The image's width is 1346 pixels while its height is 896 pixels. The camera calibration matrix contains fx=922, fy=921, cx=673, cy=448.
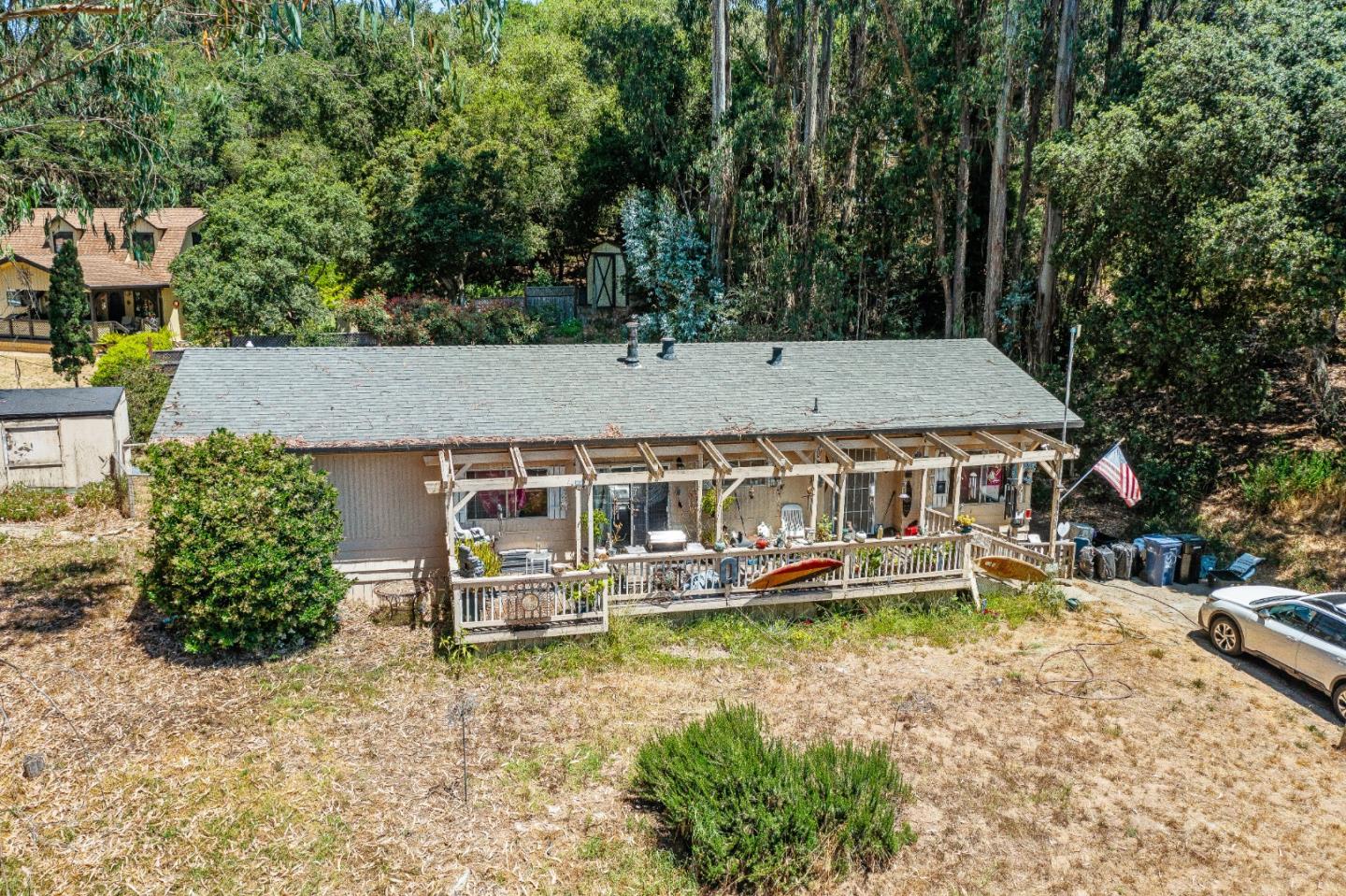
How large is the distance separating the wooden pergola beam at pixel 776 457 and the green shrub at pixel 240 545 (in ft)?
22.6

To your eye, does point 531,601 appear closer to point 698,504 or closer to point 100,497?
point 698,504

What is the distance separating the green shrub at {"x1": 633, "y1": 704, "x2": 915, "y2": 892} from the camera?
9.26 m

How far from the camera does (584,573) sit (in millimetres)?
13672

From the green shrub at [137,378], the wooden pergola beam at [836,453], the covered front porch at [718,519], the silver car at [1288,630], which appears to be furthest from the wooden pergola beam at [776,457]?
the green shrub at [137,378]

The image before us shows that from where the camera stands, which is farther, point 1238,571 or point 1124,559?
point 1124,559

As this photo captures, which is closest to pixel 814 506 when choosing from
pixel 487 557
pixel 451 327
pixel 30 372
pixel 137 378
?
pixel 487 557

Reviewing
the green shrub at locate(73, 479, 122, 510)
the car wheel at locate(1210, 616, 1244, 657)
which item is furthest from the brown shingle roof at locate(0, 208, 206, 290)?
the car wheel at locate(1210, 616, 1244, 657)

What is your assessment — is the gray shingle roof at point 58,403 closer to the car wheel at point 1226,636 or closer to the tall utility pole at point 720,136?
the tall utility pole at point 720,136

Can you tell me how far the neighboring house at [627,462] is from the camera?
47.0ft

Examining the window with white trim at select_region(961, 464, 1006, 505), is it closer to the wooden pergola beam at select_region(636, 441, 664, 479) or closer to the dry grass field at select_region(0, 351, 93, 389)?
the wooden pergola beam at select_region(636, 441, 664, 479)

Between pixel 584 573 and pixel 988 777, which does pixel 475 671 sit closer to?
pixel 584 573

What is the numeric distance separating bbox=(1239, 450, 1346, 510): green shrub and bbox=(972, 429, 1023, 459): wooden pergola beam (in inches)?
263

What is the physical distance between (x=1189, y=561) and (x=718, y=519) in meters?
9.44

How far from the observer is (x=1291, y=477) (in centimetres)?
1930
